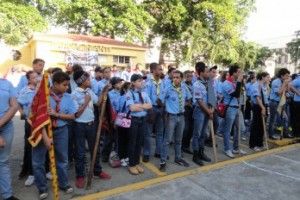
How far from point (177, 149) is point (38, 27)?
22.6m

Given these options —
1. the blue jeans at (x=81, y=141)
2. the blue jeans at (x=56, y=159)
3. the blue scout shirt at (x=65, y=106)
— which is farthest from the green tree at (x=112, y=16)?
the blue jeans at (x=56, y=159)

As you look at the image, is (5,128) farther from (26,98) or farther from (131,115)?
(131,115)

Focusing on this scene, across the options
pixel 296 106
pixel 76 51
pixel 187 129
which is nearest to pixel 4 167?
pixel 187 129

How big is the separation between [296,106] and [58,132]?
6807 mm

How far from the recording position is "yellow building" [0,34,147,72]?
68.1ft

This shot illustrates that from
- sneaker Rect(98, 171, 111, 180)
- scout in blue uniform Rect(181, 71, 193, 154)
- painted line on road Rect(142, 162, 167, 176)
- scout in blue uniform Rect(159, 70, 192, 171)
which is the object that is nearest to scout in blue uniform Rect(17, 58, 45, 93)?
sneaker Rect(98, 171, 111, 180)

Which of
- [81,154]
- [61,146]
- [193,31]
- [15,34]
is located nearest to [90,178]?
[81,154]

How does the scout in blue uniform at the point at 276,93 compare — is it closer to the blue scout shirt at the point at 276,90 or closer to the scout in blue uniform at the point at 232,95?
the blue scout shirt at the point at 276,90

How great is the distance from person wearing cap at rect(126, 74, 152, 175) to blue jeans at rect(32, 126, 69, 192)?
4.52 ft

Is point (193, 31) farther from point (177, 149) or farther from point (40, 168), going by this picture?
point (40, 168)

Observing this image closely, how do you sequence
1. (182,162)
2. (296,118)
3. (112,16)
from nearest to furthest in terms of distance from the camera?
1. (182,162)
2. (296,118)
3. (112,16)

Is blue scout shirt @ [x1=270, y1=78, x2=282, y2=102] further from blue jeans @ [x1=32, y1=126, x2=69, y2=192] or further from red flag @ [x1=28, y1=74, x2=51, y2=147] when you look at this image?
red flag @ [x1=28, y1=74, x2=51, y2=147]

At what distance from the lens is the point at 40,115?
15.8 feet

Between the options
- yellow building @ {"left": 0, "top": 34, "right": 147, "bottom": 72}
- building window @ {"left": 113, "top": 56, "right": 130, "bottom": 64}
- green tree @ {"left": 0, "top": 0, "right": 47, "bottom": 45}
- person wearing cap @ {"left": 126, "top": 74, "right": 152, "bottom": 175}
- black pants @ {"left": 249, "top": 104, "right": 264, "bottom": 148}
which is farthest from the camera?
green tree @ {"left": 0, "top": 0, "right": 47, "bottom": 45}
